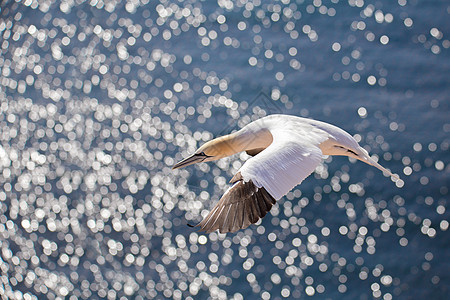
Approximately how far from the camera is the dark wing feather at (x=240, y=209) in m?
6.11

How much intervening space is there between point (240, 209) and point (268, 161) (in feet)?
1.91

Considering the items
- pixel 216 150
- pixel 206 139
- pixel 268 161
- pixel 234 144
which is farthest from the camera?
pixel 206 139

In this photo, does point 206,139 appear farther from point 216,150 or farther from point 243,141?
point 243,141

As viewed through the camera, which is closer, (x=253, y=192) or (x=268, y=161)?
(x=253, y=192)

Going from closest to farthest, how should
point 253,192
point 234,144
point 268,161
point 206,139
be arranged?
1. point 253,192
2. point 268,161
3. point 234,144
4. point 206,139

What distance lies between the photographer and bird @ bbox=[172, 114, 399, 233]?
6137 millimetres

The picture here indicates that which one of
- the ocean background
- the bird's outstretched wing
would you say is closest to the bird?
the bird's outstretched wing

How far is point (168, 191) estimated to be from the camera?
2098 cm

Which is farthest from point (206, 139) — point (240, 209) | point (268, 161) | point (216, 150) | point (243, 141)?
point (240, 209)

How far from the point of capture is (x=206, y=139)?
2169 centimetres

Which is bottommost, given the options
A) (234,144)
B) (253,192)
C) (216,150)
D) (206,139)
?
(206,139)

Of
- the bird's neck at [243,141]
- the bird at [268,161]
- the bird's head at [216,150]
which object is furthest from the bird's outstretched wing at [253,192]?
the bird's head at [216,150]

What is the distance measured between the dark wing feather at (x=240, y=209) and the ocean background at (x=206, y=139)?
12144 millimetres

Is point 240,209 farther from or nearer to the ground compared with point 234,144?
nearer to the ground
